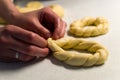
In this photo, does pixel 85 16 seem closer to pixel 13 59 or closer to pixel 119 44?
pixel 119 44

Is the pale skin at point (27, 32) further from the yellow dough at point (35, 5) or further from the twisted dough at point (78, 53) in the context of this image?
the yellow dough at point (35, 5)

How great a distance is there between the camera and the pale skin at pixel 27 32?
669mm

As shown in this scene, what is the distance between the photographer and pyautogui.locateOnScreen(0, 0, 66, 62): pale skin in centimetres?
67

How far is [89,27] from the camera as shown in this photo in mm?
843

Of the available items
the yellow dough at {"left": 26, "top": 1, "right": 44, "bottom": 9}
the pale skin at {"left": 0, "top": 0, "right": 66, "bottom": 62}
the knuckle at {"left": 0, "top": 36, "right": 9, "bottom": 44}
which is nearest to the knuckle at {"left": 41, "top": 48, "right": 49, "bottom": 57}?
the pale skin at {"left": 0, "top": 0, "right": 66, "bottom": 62}

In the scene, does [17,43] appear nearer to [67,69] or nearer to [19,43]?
[19,43]

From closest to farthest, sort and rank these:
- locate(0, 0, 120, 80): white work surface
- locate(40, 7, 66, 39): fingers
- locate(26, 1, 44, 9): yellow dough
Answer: locate(0, 0, 120, 80): white work surface, locate(40, 7, 66, 39): fingers, locate(26, 1, 44, 9): yellow dough

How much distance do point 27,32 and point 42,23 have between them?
0.14m

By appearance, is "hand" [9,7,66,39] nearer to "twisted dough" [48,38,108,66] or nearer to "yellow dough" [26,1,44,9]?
"twisted dough" [48,38,108,66]

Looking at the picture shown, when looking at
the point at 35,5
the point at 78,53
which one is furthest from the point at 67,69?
the point at 35,5

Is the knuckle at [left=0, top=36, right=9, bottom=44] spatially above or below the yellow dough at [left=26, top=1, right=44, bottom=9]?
above

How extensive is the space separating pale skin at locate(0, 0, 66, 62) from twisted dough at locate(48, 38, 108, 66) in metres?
0.03

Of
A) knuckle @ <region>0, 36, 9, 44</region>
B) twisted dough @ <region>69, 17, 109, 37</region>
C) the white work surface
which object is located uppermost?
twisted dough @ <region>69, 17, 109, 37</region>

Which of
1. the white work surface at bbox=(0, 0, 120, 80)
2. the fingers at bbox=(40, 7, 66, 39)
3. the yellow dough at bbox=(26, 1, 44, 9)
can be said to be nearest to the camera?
the white work surface at bbox=(0, 0, 120, 80)
